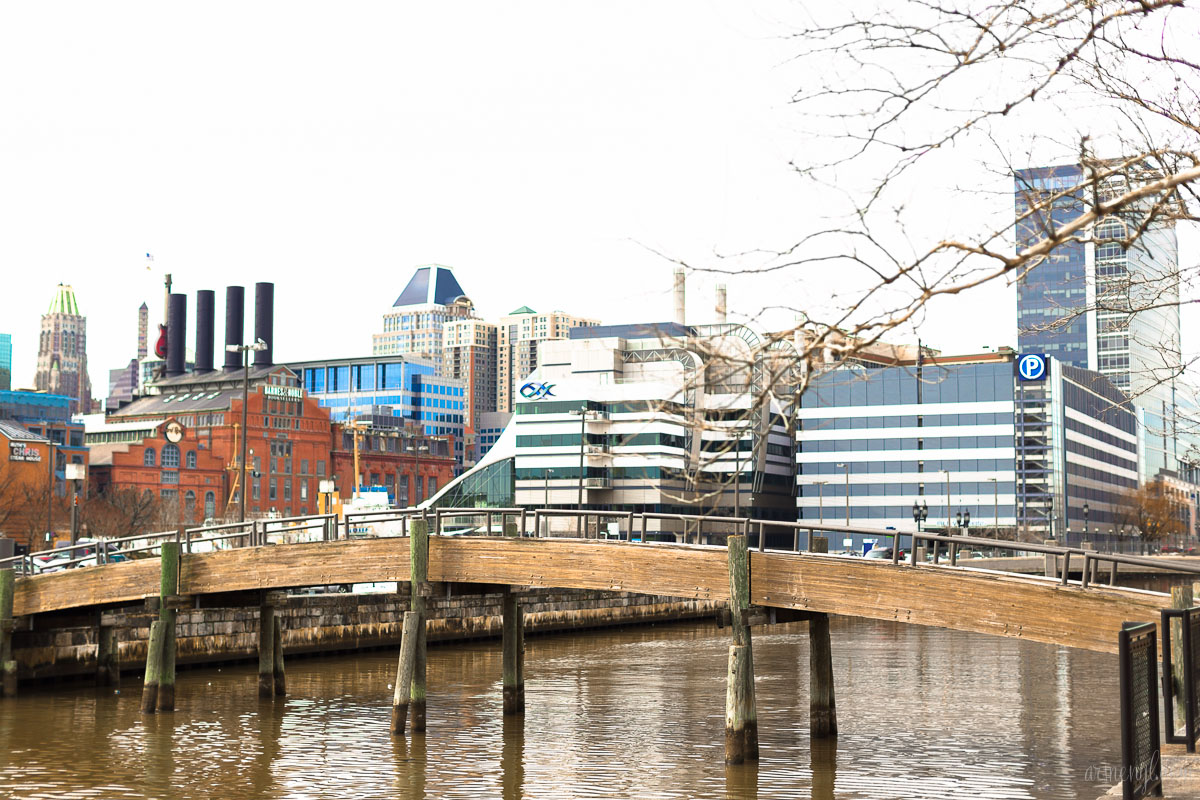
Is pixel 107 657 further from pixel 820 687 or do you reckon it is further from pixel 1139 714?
pixel 1139 714

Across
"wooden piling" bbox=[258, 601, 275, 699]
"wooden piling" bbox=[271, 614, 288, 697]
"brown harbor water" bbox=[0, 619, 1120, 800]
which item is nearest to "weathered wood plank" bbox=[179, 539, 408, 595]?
"brown harbor water" bbox=[0, 619, 1120, 800]

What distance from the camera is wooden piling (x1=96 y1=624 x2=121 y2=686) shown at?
3775 centimetres

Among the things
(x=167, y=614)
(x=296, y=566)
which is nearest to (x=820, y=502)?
(x=167, y=614)

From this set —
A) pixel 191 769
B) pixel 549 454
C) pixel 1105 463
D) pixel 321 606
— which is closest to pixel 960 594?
pixel 191 769

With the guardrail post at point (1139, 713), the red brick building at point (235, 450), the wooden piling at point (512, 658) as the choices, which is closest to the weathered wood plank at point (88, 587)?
the wooden piling at point (512, 658)

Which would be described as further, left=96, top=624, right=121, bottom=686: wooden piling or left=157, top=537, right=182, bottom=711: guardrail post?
left=96, top=624, right=121, bottom=686: wooden piling

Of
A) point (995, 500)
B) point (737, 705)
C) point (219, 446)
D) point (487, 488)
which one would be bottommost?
point (737, 705)

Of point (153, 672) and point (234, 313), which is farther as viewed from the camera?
point (234, 313)

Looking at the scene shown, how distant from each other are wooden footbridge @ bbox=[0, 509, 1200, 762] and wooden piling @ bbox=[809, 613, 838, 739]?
0.12 feet

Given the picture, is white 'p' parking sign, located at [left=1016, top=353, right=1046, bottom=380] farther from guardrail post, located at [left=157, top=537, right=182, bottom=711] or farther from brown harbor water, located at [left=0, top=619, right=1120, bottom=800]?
guardrail post, located at [left=157, top=537, right=182, bottom=711]

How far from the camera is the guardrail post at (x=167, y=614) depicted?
102 ft

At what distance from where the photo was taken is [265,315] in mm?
170500

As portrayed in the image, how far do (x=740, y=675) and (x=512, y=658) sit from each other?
858 centimetres

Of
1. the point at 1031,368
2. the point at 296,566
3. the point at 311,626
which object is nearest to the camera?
the point at 296,566
